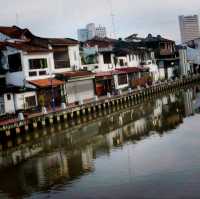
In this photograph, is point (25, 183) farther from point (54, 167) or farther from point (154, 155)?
point (154, 155)

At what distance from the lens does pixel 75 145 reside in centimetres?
3588

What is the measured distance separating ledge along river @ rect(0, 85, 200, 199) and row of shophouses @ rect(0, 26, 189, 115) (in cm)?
537

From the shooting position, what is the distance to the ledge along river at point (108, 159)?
71.5 ft

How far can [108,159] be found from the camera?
1136 inches

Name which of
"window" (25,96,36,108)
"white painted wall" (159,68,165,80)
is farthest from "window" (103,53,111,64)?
"window" (25,96,36,108)

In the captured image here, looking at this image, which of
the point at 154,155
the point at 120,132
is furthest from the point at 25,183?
the point at 120,132

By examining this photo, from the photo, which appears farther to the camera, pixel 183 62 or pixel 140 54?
pixel 183 62

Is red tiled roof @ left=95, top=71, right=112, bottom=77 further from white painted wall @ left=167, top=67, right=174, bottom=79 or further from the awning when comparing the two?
white painted wall @ left=167, top=67, right=174, bottom=79

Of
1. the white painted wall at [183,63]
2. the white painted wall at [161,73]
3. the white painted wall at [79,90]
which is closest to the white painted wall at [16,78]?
the white painted wall at [79,90]

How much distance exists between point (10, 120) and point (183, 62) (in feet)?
226

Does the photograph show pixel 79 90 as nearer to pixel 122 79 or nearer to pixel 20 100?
pixel 20 100

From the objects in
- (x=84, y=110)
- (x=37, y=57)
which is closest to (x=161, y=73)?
(x=84, y=110)

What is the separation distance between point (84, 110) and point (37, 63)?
763 cm

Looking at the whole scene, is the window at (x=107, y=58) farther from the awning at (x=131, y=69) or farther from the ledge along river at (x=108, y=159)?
the ledge along river at (x=108, y=159)
